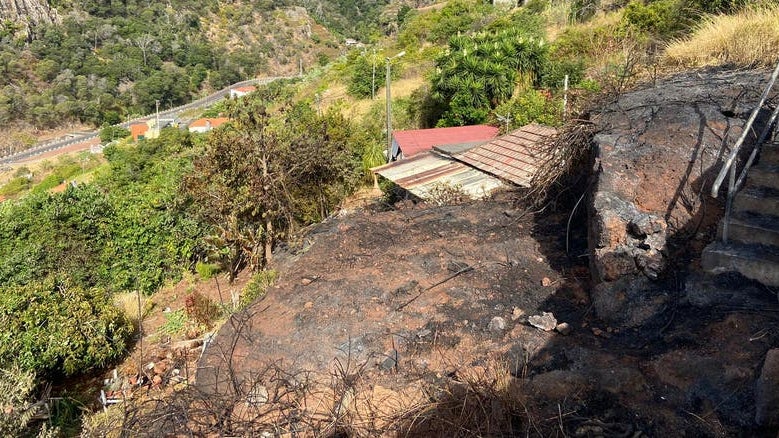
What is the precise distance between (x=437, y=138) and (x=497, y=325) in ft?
31.0

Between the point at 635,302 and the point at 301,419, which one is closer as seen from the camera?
the point at 301,419

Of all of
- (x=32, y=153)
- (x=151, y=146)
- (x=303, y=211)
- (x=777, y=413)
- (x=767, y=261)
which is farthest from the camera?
(x=32, y=153)

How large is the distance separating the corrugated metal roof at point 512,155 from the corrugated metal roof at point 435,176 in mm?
203

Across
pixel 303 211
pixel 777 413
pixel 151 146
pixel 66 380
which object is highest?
pixel 777 413

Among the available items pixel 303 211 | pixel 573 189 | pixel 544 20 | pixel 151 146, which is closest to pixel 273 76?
pixel 151 146

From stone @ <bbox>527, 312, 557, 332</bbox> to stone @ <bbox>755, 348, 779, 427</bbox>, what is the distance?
5.81 ft

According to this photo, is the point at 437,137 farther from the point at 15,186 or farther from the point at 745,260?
the point at 15,186

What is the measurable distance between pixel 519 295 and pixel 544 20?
2567cm

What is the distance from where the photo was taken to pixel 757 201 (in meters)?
4.14

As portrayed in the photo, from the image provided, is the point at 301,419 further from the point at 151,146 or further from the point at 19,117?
the point at 19,117

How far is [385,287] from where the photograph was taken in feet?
18.9

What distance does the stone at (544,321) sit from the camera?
14.5ft

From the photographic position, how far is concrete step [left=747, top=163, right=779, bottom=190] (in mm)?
4211

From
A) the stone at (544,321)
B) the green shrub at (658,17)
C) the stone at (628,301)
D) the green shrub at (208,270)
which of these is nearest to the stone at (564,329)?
the stone at (544,321)
